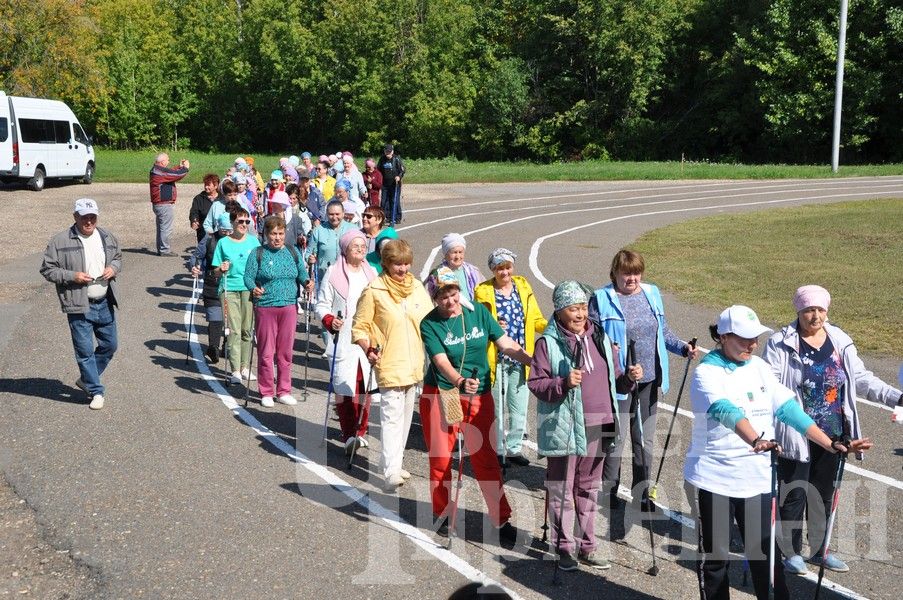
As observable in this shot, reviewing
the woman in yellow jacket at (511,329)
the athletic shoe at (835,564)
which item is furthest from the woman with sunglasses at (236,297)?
the athletic shoe at (835,564)

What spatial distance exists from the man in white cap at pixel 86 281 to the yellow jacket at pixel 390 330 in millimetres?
3685

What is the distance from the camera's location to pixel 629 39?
62.7 m

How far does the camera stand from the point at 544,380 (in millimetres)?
6668

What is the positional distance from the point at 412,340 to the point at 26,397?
520 centimetres

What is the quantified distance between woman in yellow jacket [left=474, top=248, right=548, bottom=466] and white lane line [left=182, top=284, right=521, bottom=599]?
1.36 metres

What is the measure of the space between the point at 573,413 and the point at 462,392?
3.10 ft

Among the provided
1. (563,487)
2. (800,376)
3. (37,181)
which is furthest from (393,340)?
(37,181)

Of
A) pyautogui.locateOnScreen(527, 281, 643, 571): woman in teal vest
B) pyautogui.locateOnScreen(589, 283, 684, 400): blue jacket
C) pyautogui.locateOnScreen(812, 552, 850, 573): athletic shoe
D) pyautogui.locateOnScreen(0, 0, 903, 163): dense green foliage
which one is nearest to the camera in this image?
pyautogui.locateOnScreen(527, 281, 643, 571): woman in teal vest

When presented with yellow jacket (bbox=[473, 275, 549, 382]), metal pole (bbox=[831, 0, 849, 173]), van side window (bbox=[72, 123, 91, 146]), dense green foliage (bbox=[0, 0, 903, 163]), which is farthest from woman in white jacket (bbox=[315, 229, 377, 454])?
dense green foliage (bbox=[0, 0, 903, 163])

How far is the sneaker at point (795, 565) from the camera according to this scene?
6.81m

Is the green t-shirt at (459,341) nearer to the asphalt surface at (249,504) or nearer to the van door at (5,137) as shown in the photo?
the asphalt surface at (249,504)

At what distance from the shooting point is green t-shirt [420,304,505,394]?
7434mm

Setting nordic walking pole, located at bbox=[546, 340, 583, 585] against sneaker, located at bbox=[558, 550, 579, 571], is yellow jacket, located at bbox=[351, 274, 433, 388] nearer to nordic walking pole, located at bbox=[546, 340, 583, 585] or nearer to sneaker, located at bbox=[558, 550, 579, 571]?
nordic walking pole, located at bbox=[546, 340, 583, 585]

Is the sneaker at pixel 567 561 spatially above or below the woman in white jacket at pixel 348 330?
below
